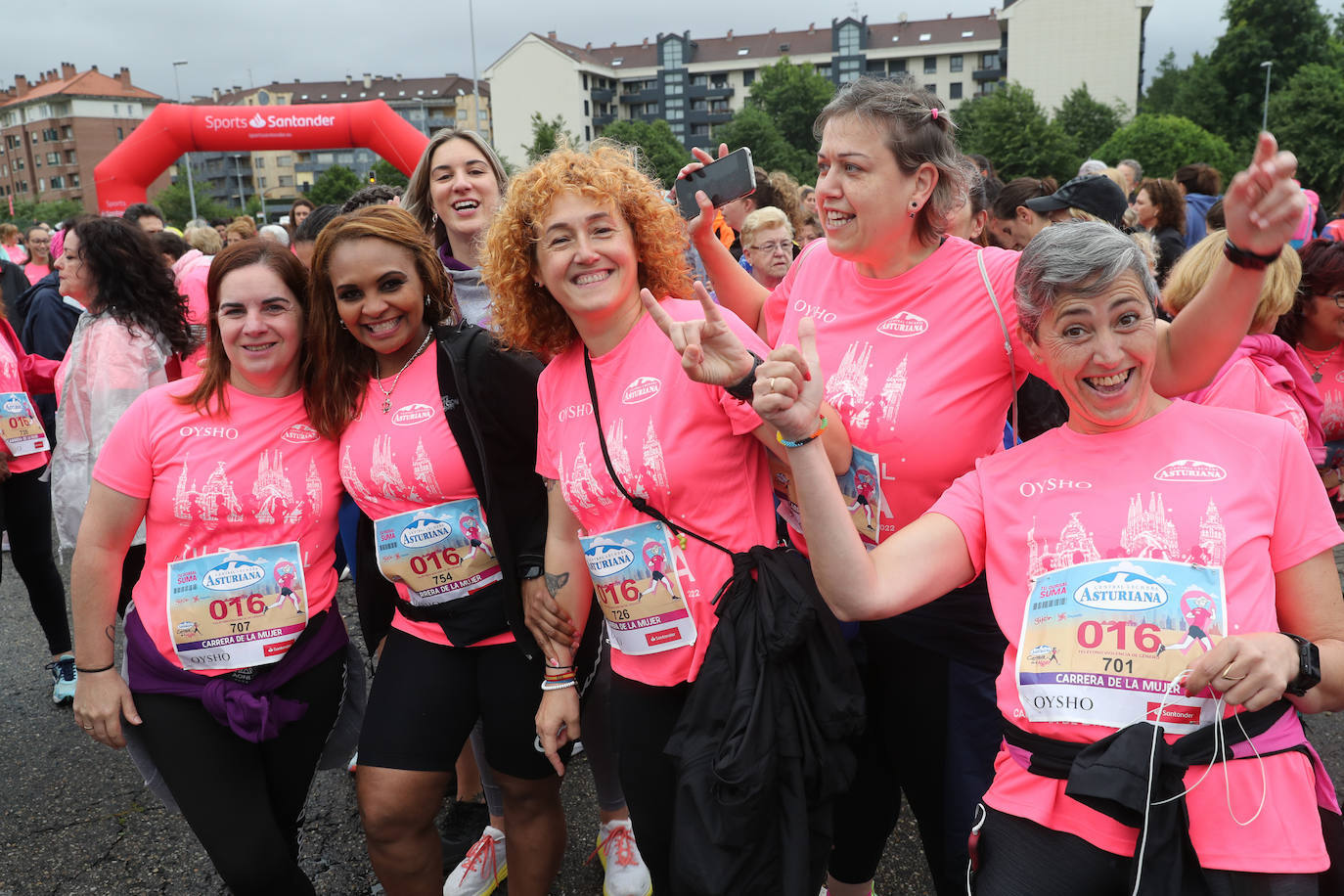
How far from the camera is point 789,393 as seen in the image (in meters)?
1.64

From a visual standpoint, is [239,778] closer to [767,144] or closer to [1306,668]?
[1306,668]

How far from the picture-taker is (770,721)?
189 cm

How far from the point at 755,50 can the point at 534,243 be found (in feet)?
277

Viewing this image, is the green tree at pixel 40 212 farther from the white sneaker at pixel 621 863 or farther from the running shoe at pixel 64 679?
the white sneaker at pixel 621 863

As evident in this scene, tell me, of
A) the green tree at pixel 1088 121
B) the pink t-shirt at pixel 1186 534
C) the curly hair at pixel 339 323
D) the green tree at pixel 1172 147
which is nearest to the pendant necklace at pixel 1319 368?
the pink t-shirt at pixel 1186 534

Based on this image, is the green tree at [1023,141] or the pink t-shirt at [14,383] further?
the green tree at [1023,141]

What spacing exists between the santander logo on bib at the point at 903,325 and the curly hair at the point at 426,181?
6.16ft

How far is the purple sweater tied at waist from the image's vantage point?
7.79 ft

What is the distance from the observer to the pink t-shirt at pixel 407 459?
2.42 m

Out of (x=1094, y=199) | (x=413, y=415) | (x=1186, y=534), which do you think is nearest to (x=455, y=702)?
(x=413, y=415)

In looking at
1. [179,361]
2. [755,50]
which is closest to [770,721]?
[179,361]

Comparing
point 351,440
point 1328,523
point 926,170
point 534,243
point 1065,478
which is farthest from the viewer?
point 351,440

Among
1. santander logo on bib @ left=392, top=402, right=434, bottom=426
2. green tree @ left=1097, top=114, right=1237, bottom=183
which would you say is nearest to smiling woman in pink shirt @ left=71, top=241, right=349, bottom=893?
santander logo on bib @ left=392, top=402, right=434, bottom=426

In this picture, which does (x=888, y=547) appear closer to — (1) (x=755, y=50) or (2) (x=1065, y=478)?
(2) (x=1065, y=478)
